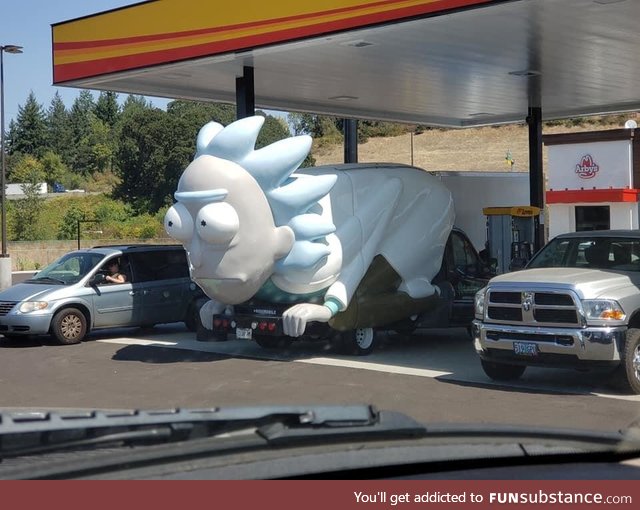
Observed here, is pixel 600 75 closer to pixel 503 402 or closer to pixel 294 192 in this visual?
pixel 294 192

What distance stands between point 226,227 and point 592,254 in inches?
195

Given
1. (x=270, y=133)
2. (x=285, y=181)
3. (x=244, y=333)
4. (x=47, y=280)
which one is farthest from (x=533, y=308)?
(x=270, y=133)

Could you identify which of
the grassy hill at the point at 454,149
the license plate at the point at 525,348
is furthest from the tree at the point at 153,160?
the license plate at the point at 525,348

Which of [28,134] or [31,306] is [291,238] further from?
[28,134]

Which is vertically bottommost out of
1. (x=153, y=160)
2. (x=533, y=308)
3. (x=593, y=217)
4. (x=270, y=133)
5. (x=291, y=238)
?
(x=533, y=308)

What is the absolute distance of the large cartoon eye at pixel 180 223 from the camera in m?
13.5

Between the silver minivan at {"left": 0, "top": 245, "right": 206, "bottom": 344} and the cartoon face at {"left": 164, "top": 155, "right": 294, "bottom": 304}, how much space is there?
12.3 ft

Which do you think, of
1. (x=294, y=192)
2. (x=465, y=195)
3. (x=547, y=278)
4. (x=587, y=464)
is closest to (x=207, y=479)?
(x=587, y=464)

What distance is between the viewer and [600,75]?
18234 mm

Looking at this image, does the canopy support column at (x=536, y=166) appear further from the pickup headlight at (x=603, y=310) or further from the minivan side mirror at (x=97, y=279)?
the pickup headlight at (x=603, y=310)

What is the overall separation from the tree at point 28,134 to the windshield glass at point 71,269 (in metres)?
94.5

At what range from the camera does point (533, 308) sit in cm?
1094

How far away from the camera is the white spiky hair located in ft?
44.3
